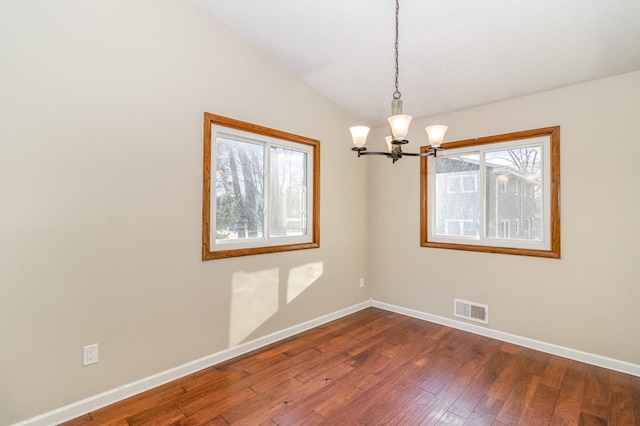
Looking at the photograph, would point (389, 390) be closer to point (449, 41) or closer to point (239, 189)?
point (239, 189)

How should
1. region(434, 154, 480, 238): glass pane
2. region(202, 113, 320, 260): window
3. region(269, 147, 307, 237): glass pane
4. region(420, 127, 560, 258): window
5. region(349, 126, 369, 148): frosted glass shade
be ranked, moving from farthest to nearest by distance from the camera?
region(434, 154, 480, 238): glass pane < region(269, 147, 307, 237): glass pane < region(420, 127, 560, 258): window < region(202, 113, 320, 260): window < region(349, 126, 369, 148): frosted glass shade

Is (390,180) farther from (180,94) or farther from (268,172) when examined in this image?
(180,94)

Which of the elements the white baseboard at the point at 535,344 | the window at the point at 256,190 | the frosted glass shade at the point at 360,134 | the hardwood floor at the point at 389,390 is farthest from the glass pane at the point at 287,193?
the white baseboard at the point at 535,344

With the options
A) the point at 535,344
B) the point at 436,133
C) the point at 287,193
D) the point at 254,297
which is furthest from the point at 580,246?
the point at 254,297

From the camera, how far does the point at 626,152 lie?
2652 millimetres

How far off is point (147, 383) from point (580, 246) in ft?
12.8

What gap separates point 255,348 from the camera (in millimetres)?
3080

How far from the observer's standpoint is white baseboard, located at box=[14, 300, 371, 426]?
2.00 m

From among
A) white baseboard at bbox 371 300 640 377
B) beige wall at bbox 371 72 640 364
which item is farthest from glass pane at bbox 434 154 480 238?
white baseboard at bbox 371 300 640 377

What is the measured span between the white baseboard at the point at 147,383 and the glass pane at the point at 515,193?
2.49m

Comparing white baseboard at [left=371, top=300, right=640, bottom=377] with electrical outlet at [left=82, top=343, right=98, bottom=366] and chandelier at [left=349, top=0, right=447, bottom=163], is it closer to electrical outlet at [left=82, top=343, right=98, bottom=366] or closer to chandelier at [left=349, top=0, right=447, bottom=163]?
chandelier at [left=349, top=0, right=447, bottom=163]

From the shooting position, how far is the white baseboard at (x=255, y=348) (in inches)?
80.9

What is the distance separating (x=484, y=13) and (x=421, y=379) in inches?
114

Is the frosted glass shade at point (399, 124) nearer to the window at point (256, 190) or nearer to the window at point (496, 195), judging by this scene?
the window at point (256, 190)
